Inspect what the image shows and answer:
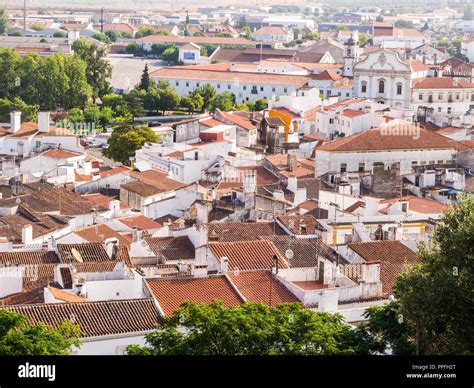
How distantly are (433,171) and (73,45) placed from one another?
35.4 m

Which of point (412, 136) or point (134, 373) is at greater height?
point (134, 373)

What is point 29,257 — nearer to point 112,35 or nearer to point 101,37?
point 101,37

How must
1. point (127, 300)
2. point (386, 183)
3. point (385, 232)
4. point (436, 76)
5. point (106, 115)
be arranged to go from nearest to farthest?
point (127, 300) < point (385, 232) < point (386, 183) < point (106, 115) < point (436, 76)

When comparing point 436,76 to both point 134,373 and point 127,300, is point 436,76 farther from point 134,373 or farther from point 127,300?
point 134,373

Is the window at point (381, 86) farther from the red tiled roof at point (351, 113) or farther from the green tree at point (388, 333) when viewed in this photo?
the green tree at point (388, 333)

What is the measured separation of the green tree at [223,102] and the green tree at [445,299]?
30.2 meters

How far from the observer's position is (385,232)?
53.9 ft

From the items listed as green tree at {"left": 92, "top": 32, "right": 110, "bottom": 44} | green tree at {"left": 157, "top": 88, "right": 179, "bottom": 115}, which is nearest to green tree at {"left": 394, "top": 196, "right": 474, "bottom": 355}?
green tree at {"left": 157, "top": 88, "right": 179, "bottom": 115}

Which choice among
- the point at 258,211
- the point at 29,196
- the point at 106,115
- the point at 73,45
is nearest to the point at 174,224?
the point at 258,211

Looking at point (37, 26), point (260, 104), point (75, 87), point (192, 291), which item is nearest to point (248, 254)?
point (192, 291)

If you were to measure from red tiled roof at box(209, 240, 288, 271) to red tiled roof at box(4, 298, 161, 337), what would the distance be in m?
2.39

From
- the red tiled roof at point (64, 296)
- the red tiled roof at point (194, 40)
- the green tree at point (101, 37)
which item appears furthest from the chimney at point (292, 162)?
the green tree at point (101, 37)

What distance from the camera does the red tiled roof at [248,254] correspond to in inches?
545

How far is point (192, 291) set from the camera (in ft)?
40.8
